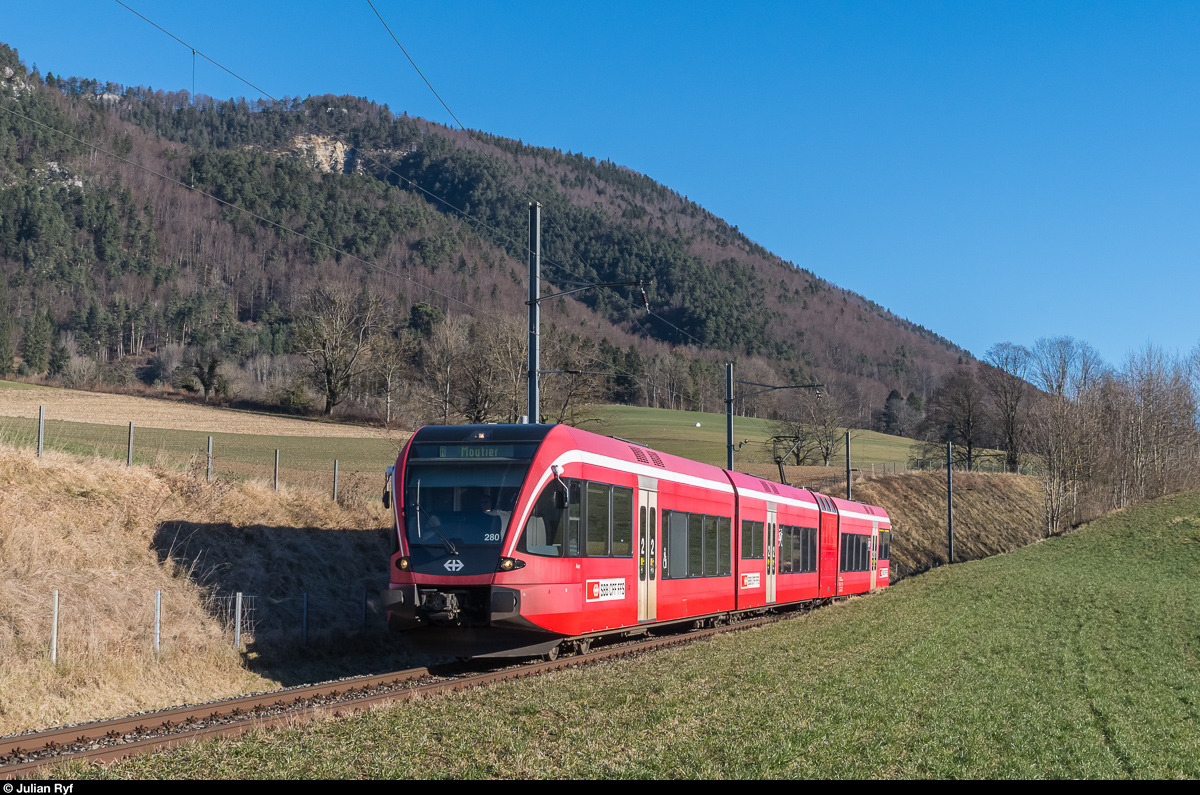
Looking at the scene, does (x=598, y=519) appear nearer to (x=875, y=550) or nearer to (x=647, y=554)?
(x=647, y=554)

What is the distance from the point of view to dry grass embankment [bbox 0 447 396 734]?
39.8 feet

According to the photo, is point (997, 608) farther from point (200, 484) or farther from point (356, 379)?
point (356, 379)

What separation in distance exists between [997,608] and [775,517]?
31.5 ft

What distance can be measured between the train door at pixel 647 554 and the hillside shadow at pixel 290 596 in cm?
429

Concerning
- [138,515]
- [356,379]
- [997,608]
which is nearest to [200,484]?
[138,515]

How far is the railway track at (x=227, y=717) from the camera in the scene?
791cm

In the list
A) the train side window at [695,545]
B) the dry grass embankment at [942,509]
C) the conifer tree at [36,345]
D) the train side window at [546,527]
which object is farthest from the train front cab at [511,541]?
the conifer tree at [36,345]

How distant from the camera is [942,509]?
71312mm

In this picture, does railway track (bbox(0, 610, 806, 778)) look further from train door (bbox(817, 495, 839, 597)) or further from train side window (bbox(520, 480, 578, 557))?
train door (bbox(817, 495, 839, 597))

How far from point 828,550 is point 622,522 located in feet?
51.9

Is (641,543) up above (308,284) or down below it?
below

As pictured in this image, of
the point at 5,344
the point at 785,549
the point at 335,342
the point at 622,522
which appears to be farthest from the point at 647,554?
the point at 5,344

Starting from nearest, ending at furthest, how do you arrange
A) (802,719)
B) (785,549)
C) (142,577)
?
(802,719), (142,577), (785,549)
